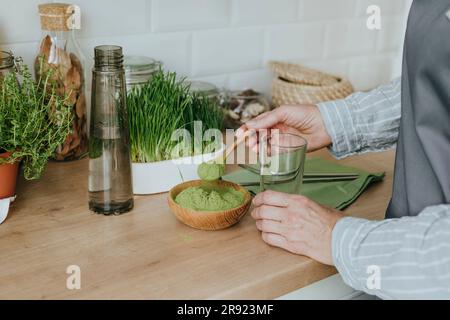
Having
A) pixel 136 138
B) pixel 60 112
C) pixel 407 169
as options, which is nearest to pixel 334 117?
pixel 407 169

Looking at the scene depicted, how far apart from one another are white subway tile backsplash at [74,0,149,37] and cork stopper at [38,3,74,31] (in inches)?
A: 4.1

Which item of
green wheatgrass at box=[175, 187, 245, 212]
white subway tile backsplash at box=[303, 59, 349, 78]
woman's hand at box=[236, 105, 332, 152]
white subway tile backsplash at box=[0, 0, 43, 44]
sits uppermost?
white subway tile backsplash at box=[0, 0, 43, 44]

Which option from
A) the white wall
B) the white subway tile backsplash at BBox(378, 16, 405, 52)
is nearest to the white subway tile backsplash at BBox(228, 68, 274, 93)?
the white wall

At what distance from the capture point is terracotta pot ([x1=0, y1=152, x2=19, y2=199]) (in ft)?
3.17

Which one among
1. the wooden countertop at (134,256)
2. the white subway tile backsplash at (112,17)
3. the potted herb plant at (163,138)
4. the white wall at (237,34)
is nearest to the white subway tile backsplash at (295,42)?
the white wall at (237,34)

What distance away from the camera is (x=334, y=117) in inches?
48.1

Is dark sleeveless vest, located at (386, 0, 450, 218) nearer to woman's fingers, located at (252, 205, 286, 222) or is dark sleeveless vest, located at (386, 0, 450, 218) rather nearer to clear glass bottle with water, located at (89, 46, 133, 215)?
woman's fingers, located at (252, 205, 286, 222)

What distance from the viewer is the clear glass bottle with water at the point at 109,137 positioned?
38.6 inches

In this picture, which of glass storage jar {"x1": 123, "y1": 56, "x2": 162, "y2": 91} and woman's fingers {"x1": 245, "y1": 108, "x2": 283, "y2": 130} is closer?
woman's fingers {"x1": 245, "y1": 108, "x2": 283, "y2": 130}

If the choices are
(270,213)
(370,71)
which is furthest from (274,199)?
(370,71)

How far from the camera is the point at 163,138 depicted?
43.6 inches

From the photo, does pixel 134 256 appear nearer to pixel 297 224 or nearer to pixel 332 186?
pixel 297 224

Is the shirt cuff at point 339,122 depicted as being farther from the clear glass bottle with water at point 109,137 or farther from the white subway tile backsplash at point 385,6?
the white subway tile backsplash at point 385,6

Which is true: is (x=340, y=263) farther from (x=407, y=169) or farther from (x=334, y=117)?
(x=334, y=117)
